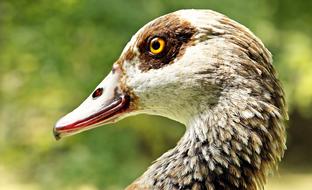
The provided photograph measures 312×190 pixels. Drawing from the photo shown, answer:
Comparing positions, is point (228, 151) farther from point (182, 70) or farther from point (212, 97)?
point (182, 70)

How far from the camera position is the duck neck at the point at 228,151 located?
218 centimetres

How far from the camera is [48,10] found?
4984 mm

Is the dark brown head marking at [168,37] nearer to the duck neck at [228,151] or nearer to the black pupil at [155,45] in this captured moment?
the black pupil at [155,45]

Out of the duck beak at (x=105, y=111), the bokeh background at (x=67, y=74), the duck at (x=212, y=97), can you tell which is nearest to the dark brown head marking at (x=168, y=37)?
the duck at (x=212, y=97)

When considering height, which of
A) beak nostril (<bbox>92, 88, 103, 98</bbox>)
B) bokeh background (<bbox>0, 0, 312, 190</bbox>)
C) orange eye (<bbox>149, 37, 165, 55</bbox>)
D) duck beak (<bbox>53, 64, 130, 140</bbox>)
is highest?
orange eye (<bbox>149, 37, 165, 55</bbox>)

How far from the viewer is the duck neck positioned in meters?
2.18

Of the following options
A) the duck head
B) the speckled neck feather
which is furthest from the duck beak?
the speckled neck feather

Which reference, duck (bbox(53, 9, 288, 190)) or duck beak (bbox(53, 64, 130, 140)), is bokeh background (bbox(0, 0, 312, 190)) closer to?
duck beak (bbox(53, 64, 130, 140))

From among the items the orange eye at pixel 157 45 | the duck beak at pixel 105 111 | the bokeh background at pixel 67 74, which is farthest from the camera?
the bokeh background at pixel 67 74

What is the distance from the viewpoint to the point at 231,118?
2.19 m

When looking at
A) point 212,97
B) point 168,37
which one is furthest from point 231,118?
point 168,37

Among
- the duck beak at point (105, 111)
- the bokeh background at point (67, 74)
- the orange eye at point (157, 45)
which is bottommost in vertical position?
the bokeh background at point (67, 74)

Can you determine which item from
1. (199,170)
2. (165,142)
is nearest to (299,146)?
(165,142)

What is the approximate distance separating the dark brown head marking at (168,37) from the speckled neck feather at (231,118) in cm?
4
